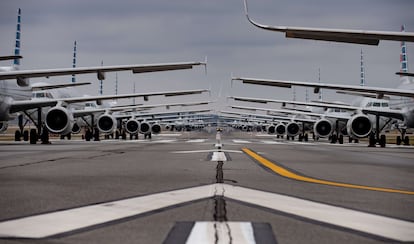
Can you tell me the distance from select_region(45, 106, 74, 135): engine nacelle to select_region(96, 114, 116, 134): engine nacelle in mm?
12068

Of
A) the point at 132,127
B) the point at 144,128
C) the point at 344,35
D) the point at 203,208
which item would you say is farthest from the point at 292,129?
the point at 203,208

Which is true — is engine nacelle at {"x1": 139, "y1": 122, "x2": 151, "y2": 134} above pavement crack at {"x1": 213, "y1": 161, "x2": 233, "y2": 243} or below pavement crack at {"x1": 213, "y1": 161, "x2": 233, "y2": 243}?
above

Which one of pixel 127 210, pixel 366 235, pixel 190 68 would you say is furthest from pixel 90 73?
pixel 366 235

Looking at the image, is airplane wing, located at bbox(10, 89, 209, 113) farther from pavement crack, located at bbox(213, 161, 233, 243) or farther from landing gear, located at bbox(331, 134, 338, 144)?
pavement crack, located at bbox(213, 161, 233, 243)

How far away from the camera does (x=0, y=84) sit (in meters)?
25.4

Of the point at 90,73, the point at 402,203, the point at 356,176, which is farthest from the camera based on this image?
the point at 90,73

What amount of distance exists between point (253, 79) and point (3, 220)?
53.0ft

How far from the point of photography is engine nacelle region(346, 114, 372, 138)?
27.1 m

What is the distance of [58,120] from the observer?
24.4 metres

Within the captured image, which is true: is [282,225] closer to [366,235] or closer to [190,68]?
[366,235]

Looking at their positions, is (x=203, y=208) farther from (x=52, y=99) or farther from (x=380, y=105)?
(x=380, y=105)

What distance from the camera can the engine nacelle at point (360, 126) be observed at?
27109mm

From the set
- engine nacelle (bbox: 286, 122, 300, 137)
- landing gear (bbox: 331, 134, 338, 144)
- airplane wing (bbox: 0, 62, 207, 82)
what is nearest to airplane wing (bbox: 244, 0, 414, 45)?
airplane wing (bbox: 0, 62, 207, 82)

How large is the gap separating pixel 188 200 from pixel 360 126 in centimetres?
2341
